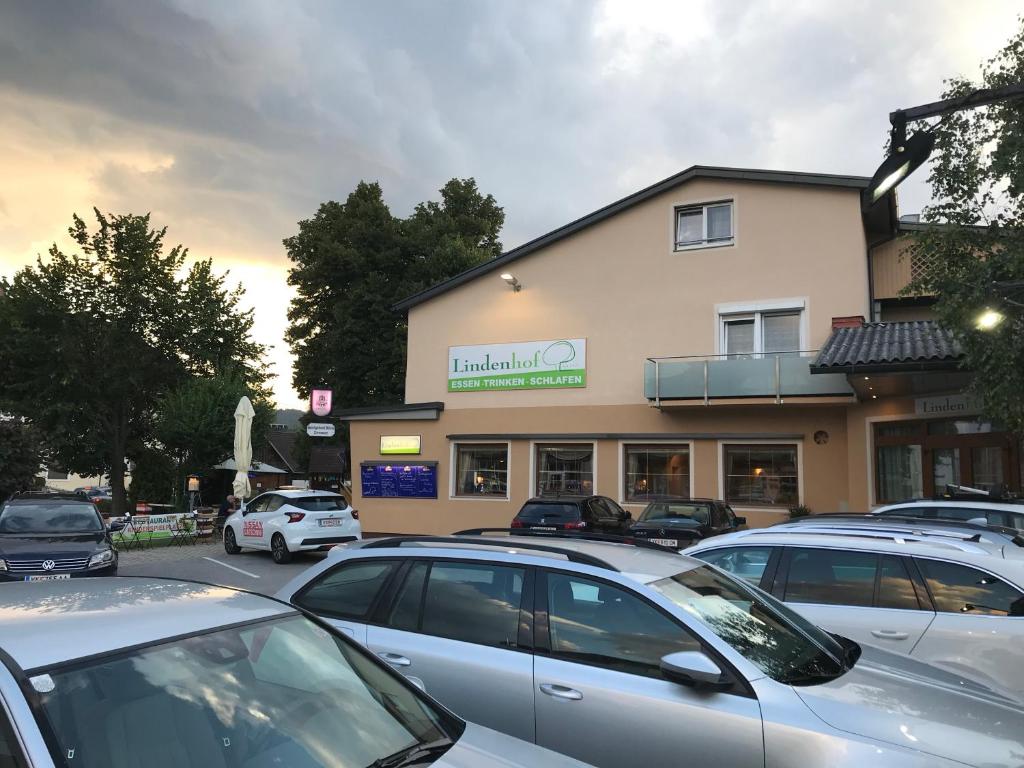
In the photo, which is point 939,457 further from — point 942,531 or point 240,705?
point 240,705

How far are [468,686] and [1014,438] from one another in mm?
13148

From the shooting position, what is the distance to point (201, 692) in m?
2.29

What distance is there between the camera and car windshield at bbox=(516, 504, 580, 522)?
13.8 meters

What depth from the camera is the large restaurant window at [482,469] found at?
2055 cm

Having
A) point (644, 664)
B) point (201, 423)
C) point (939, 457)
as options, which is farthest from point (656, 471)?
point (201, 423)

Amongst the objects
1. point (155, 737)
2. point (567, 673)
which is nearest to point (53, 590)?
point (155, 737)

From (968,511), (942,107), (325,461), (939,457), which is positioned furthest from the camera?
(325,461)

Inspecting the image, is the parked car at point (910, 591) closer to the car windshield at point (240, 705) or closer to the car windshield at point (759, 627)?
the car windshield at point (759, 627)

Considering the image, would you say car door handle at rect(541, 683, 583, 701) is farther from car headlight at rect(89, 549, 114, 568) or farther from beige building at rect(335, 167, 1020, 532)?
beige building at rect(335, 167, 1020, 532)

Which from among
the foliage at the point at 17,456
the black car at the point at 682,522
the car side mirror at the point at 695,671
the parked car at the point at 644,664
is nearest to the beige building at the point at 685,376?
the black car at the point at 682,522

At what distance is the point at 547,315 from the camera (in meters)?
20.7

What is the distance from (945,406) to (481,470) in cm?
1167

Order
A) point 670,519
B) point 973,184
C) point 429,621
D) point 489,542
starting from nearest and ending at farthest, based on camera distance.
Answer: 1. point 429,621
2. point 489,542
3. point 973,184
4. point 670,519

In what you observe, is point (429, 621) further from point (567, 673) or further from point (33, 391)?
point (33, 391)
